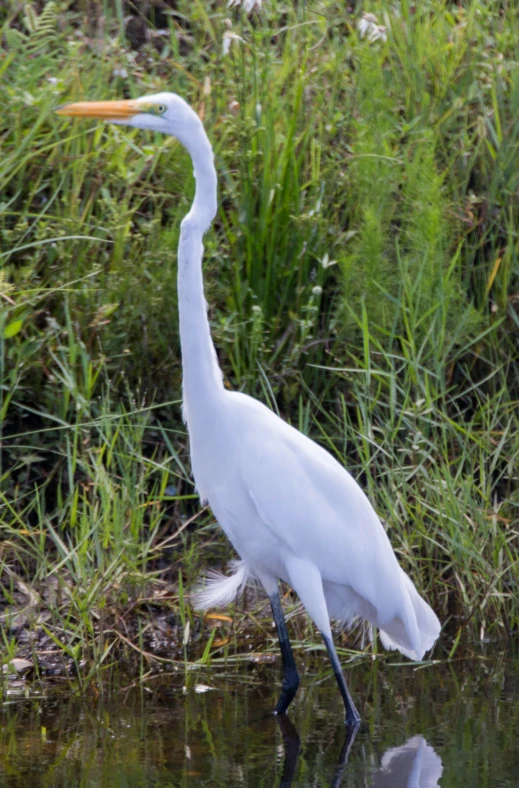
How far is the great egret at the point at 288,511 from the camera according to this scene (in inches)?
112

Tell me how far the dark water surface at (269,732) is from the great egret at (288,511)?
13cm

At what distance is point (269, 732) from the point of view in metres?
2.78

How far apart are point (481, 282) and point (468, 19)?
4.16ft

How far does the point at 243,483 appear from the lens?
288 cm

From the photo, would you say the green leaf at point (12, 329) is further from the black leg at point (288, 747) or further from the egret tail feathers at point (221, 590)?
the black leg at point (288, 747)

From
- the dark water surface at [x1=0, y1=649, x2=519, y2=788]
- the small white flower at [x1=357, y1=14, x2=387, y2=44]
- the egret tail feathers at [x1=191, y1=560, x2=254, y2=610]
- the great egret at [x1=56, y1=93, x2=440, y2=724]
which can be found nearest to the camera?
the dark water surface at [x1=0, y1=649, x2=519, y2=788]

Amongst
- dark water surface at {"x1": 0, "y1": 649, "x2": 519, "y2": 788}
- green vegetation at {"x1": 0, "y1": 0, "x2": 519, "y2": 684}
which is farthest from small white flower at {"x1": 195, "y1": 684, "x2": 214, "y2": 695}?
green vegetation at {"x1": 0, "y1": 0, "x2": 519, "y2": 684}

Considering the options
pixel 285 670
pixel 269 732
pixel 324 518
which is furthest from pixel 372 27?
pixel 269 732

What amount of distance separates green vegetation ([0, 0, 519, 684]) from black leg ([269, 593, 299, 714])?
0.30 meters

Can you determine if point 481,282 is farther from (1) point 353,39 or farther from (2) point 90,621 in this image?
(2) point 90,621

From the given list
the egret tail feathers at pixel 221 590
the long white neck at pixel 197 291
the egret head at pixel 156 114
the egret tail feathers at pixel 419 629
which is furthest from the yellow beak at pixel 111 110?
the egret tail feathers at pixel 419 629

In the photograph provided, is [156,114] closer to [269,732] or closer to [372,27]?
[372,27]

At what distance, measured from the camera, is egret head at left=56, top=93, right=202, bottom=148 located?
2.66m

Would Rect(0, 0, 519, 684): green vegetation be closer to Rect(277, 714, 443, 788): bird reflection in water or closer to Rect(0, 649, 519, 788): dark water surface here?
Rect(0, 649, 519, 788): dark water surface
